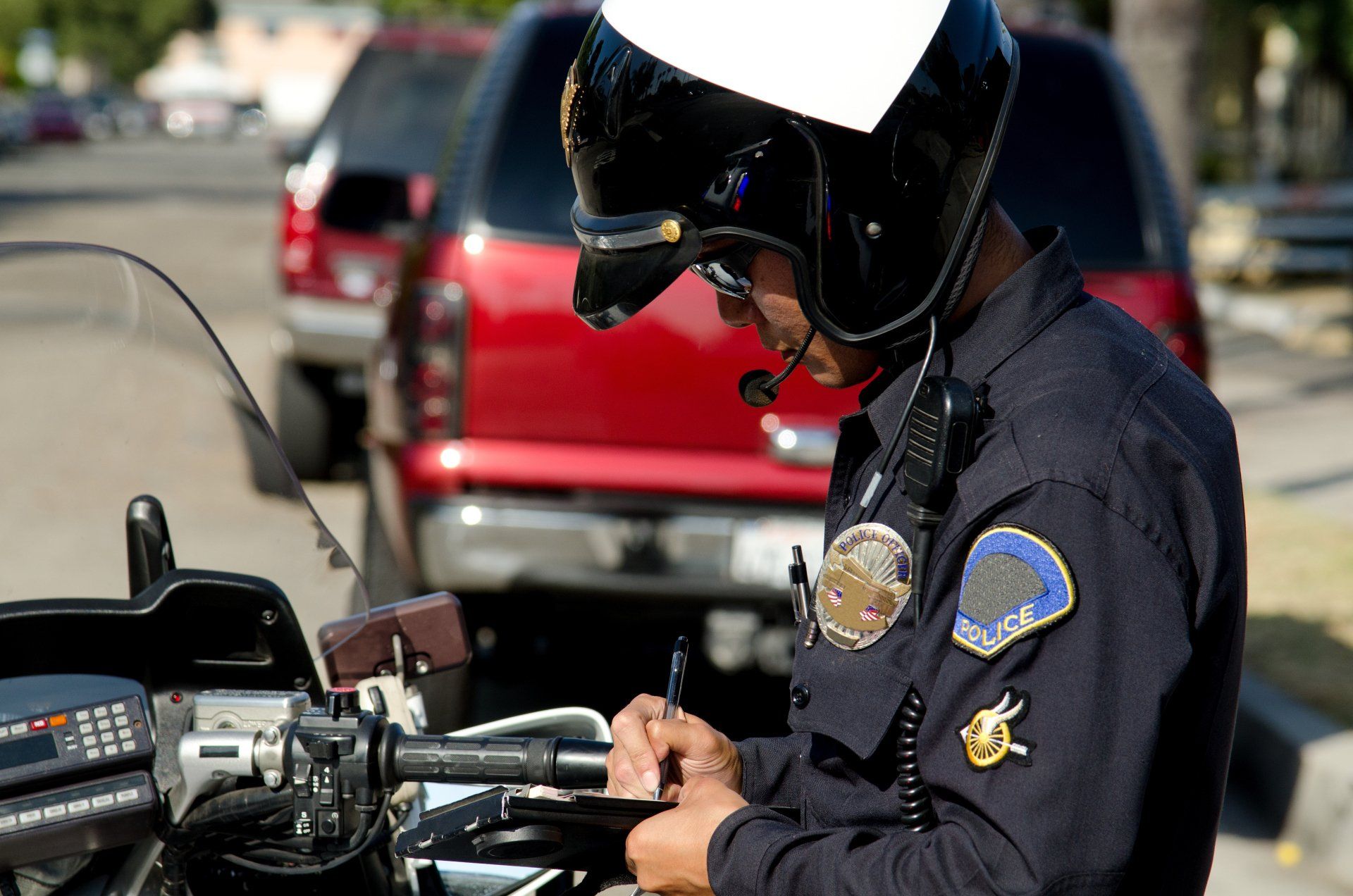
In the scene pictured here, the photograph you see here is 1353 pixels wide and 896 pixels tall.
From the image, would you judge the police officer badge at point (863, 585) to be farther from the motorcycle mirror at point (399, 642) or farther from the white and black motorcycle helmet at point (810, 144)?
the motorcycle mirror at point (399, 642)

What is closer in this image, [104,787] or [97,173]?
[104,787]

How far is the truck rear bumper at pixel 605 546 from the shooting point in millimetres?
3844

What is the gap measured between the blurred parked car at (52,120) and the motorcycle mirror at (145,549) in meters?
52.5

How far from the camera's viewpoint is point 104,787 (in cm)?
141

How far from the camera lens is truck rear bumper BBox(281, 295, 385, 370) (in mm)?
7324

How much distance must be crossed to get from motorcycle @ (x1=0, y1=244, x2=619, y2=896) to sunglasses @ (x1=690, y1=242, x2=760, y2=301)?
0.52 metres

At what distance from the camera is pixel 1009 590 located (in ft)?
4.01

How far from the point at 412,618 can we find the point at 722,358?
6.95 ft

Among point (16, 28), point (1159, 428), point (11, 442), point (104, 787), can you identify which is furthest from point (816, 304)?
point (16, 28)

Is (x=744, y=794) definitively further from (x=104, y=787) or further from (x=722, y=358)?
(x=722, y=358)

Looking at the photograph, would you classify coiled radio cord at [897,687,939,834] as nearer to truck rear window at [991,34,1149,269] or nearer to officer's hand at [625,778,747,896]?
officer's hand at [625,778,747,896]

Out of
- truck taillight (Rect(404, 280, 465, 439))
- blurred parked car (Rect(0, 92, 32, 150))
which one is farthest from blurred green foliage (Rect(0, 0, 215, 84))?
truck taillight (Rect(404, 280, 465, 439))

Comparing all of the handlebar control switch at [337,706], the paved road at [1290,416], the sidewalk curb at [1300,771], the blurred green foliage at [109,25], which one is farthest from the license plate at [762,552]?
the blurred green foliage at [109,25]

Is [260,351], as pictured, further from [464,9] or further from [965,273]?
[464,9]
